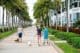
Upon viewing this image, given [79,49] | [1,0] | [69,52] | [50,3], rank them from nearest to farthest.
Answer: [69,52], [79,49], [1,0], [50,3]

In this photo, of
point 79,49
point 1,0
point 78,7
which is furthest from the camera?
point 78,7

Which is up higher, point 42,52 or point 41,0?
point 41,0

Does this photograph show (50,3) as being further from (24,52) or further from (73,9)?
(24,52)

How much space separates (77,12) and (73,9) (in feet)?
7.49

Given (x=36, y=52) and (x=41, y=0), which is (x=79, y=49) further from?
(x=41, y=0)

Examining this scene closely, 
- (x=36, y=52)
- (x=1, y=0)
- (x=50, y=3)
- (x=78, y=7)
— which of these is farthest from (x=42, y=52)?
(x=50, y=3)

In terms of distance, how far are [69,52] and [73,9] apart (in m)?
56.1

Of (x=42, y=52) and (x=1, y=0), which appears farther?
(x=1, y=0)

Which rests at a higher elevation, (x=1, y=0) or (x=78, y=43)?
(x=1, y=0)

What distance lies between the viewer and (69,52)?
20250 mm

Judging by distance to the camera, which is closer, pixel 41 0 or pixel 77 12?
pixel 77 12

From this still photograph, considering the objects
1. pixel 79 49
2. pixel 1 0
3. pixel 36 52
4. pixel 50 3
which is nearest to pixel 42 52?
pixel 36 52

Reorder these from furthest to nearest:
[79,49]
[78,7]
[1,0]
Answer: [78,7], [1,0], [79,49]

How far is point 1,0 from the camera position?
5200 centimetres
